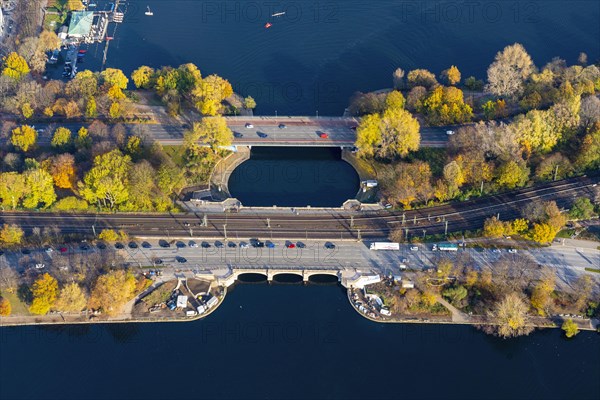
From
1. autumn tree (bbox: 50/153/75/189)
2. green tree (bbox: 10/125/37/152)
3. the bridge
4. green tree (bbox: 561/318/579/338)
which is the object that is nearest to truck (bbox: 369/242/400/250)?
the bridge

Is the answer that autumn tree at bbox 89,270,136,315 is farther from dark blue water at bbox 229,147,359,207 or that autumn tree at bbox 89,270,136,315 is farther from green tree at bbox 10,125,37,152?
green tree at bbox 10,125,37,152

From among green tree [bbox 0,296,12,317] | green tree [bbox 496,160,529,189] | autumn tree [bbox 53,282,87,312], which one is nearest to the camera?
autumn tree [bbox 53,282,87,312]

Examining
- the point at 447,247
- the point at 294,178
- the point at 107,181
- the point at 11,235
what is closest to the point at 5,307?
the point at 11,235

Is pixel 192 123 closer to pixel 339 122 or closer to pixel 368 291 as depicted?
pixel 339 122

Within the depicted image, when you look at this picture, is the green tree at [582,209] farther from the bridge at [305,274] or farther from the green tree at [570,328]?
the bridge at [305,274]

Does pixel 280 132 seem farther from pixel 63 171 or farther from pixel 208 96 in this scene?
pixel 63 171

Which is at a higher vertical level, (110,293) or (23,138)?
(23,138)

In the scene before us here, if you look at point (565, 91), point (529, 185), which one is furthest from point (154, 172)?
point (565, 91)
